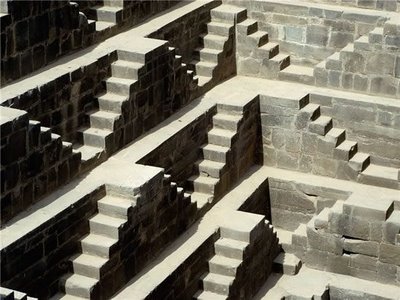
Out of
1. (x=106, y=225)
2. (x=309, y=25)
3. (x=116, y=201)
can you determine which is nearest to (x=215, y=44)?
(x=309, y=25)

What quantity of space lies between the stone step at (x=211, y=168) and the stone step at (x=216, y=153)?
0.08m

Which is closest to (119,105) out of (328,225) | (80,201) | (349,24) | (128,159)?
(128,159)

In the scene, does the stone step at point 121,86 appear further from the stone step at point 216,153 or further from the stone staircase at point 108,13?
the stone step at point 216,153

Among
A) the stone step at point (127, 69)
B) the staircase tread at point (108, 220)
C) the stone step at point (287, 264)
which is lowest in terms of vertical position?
the stone step at point (287, 264)

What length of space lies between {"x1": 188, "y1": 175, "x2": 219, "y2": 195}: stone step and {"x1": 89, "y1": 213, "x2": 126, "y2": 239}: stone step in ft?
9.67

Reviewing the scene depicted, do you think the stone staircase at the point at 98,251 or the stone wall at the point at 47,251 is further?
the stone staircase at the point at 98,251

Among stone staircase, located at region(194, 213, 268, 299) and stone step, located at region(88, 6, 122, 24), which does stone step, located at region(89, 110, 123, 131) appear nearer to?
stone staircase, located at region(194, 213, 268, 299)

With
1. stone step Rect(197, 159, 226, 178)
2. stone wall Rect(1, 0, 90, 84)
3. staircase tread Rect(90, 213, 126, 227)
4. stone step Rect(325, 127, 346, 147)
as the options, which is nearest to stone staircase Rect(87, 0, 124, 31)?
stone wall Rect(1, 0, 90, 84)

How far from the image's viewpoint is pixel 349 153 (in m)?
18.4

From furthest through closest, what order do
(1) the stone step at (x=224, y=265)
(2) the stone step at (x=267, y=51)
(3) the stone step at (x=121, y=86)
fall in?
1. (2) the stone step at (x=267, y=51)
2. (3) the stone step at (x=121, y=86)
3. (1) the stone step at (x=224, y=265)

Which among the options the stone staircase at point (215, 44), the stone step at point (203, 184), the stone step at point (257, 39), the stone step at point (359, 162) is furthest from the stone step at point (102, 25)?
the stone step at point (359, 162)

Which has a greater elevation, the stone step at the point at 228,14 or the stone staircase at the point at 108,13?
the stone staircase at the point at 108,13

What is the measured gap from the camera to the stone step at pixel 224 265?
53.1 feet

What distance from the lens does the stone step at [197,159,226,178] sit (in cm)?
1780
